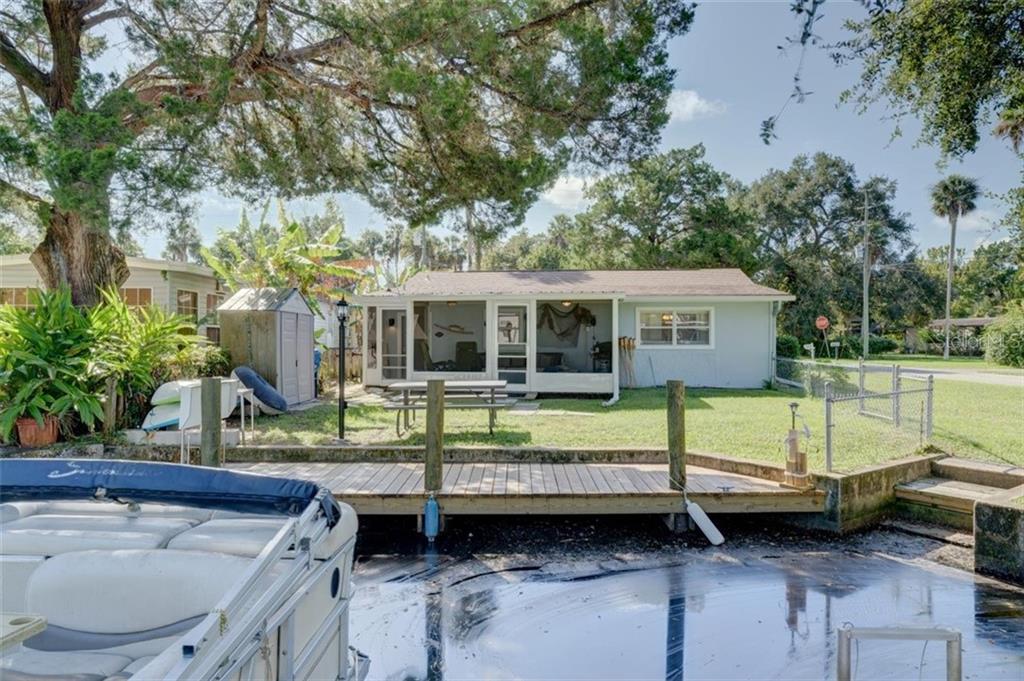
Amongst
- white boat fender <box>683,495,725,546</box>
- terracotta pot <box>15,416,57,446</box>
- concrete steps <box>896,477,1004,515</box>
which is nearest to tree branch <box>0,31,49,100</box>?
terracotta pot <box>15,416,57,446</box>

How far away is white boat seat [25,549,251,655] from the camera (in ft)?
8.01

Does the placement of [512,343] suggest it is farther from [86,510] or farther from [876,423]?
[86,510]

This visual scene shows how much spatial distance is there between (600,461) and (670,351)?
9039mm

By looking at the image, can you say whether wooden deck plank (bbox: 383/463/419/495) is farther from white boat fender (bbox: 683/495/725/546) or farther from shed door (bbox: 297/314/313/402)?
shed door (bbox: 297/314/313/402)

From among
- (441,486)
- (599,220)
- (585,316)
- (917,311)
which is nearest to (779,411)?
(585,316)

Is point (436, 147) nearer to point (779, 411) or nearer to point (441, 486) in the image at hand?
point (441, 486)

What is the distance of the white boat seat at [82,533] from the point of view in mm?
2691

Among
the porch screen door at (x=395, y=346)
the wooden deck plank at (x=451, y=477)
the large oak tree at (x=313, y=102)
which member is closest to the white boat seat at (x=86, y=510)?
the wooden deck plank at (x=451, y=477)

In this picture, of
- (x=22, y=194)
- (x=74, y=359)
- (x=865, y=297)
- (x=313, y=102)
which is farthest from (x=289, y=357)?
(x=865, y=297)

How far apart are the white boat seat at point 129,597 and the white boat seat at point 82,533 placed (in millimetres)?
209

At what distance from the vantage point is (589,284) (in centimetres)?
1539

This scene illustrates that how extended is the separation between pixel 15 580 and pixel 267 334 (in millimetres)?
8995

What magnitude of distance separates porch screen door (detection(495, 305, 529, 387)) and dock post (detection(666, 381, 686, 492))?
319 inches

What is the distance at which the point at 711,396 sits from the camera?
539 inches
